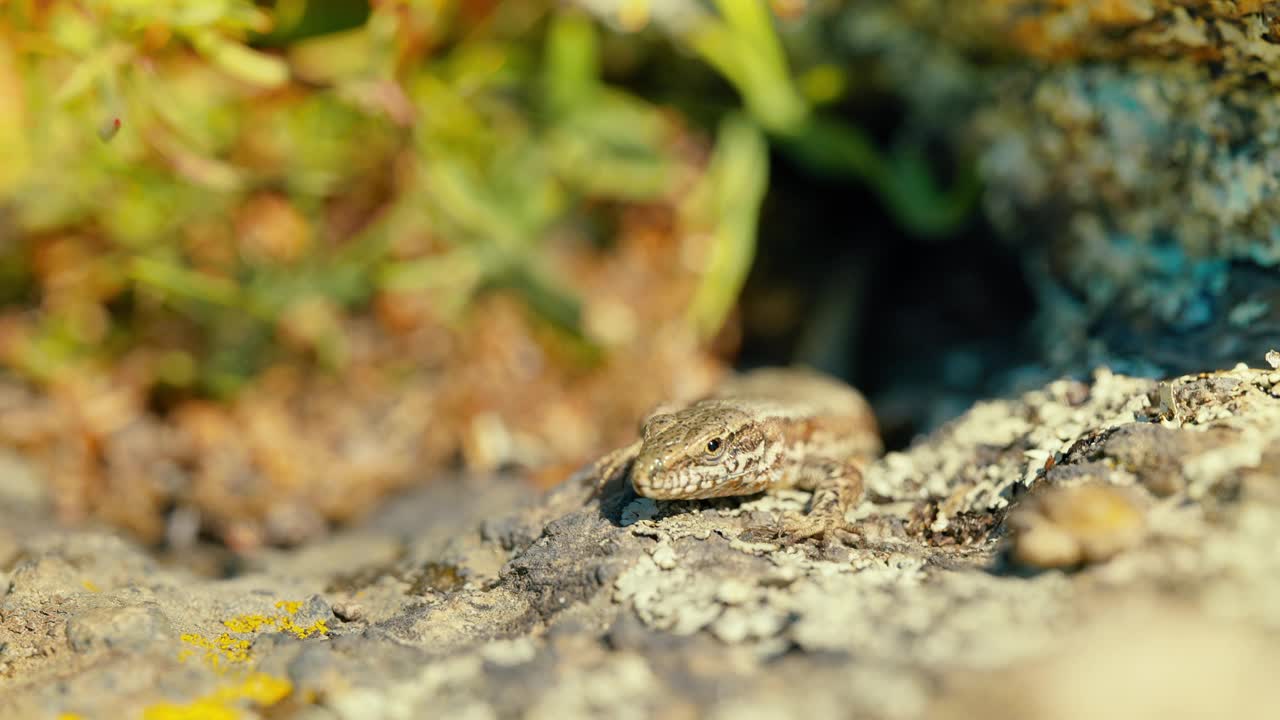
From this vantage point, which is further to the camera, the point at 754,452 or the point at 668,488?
the point at 754,452

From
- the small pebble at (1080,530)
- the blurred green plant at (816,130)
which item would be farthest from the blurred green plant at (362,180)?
the small pebble at (1080,530)

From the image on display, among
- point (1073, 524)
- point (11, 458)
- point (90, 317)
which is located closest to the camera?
point (1073, 524)

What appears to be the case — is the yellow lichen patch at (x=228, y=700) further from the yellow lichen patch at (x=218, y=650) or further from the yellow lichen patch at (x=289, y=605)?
the yellow lichen patch at (x=289, y=605)

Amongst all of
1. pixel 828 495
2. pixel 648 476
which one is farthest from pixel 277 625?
pixel 828 495

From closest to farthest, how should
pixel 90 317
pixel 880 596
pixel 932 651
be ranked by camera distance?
pixel 932 651, pixel 880 596, pixel 90 317

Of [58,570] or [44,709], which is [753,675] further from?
[58,570]

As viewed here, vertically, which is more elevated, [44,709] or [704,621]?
[704,621]

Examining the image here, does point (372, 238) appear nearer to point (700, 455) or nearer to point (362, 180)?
point (362, 180)

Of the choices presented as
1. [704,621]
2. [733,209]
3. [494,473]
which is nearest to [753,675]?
[704,621]
